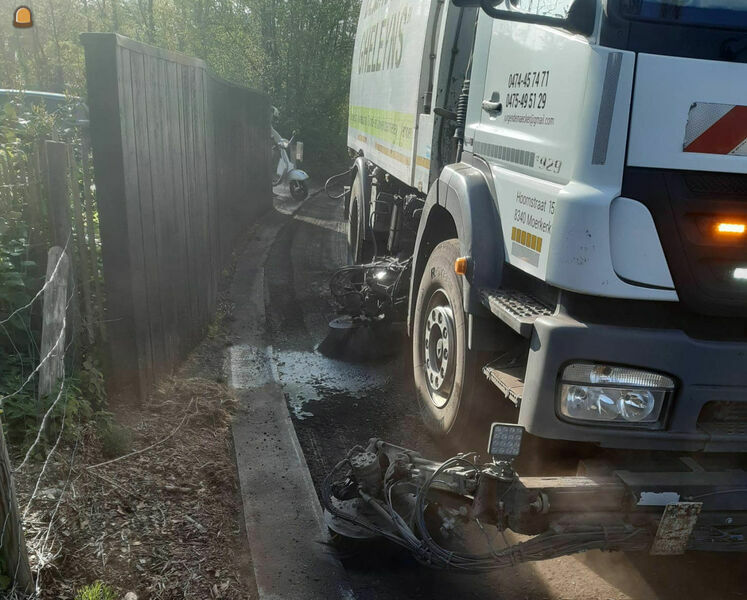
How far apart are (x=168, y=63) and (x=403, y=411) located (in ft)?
9.98

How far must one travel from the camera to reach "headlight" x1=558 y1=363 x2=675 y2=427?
2.69 m

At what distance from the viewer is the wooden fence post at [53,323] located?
3309 mm

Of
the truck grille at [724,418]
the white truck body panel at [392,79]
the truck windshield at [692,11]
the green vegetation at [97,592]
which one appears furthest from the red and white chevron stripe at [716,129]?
the white truck body panel at [392,79]

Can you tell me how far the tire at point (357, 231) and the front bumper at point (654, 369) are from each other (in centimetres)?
536

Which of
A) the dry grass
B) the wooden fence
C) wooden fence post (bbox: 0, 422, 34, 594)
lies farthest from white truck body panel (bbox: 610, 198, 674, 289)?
the wooden fence

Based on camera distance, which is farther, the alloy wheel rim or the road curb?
the alloy wheel rim

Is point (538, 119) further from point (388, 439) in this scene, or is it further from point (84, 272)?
point (84, 272)

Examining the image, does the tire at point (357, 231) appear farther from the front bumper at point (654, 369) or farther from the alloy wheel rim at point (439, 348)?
the front bumper at point (654, 369)

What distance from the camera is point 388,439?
14.9ft

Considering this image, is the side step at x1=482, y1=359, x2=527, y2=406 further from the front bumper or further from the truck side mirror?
the truck side mirror

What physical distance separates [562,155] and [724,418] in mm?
1276

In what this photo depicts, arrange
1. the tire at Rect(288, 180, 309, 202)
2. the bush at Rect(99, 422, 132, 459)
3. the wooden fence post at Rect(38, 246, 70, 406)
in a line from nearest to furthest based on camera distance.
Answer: the wooden fence post at Rect(38, 246, 70, 406) → the bush at Rect(99, 422, 132, 459) → the tire at Rect(288, 180, 309, 202)

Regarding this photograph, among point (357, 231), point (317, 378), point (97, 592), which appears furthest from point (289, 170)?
point (97, 592)

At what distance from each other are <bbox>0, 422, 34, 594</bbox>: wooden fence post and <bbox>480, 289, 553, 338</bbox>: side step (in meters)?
1.96
